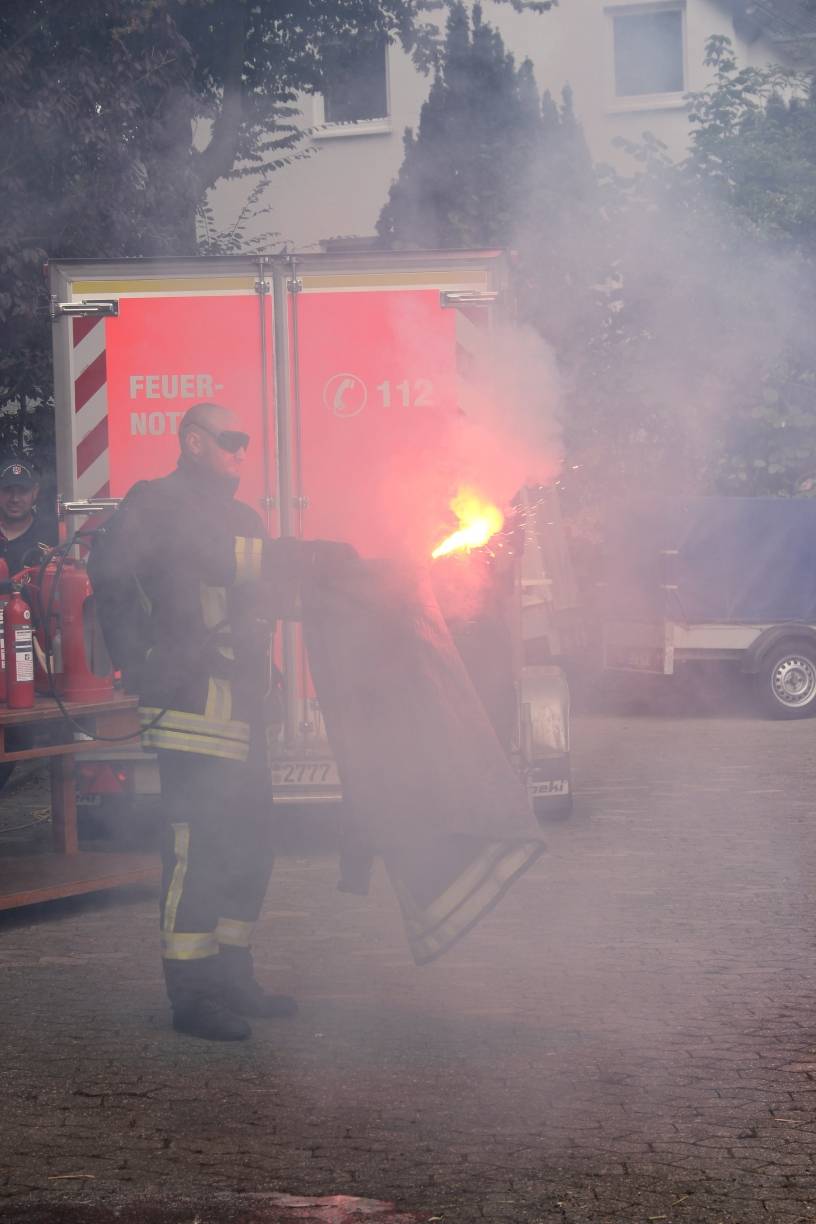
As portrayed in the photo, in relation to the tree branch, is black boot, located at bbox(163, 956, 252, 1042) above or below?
below

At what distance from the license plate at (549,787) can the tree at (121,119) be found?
4.67 metres

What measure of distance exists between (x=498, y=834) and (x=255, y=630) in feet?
3.54

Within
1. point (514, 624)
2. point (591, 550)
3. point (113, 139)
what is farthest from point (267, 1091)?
point (591, 550)

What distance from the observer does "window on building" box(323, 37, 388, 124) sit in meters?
9.84

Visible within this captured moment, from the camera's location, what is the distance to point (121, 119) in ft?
38.0

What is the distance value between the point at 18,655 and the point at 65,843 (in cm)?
125

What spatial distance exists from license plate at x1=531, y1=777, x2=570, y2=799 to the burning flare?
3.65m

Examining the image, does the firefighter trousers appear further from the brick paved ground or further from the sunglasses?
the sunglasses

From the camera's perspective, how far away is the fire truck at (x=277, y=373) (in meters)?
8.32

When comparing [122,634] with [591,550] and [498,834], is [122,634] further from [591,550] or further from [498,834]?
[591,550]

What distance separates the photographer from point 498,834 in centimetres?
480

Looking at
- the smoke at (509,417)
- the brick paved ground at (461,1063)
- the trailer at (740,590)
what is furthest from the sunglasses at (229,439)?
the trailer at (740,590)

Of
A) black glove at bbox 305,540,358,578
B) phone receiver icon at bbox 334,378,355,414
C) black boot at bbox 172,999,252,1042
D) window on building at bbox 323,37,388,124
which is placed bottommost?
black boot at bbox 172,999,252,1042

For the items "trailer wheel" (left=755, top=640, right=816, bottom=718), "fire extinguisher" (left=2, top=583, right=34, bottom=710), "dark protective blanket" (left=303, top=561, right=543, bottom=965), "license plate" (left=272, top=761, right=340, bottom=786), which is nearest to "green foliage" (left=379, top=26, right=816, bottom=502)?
"license plate" (left=272, top=761, right=340, bottom=786)
